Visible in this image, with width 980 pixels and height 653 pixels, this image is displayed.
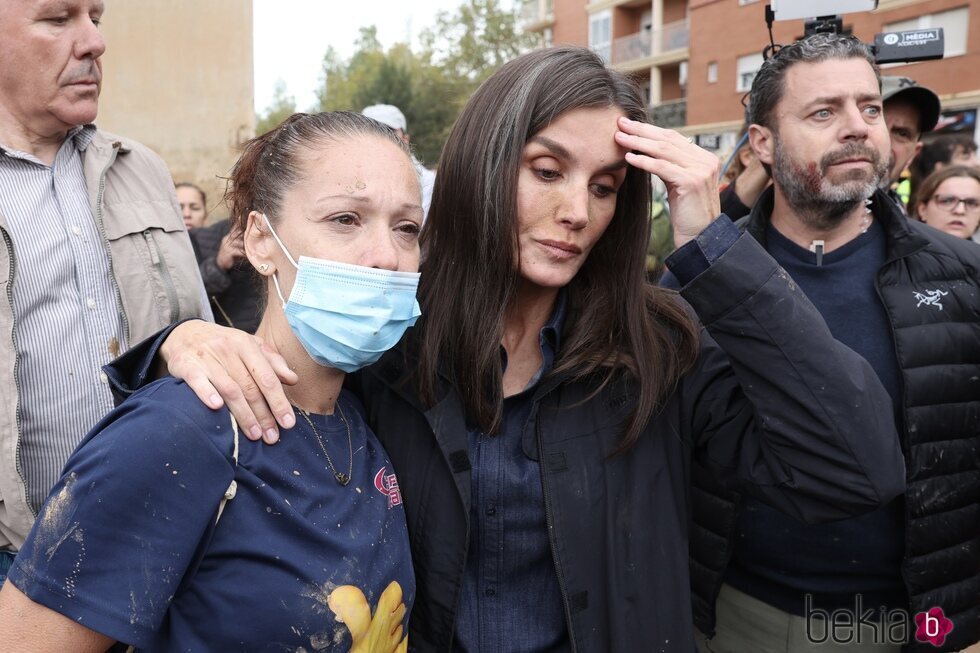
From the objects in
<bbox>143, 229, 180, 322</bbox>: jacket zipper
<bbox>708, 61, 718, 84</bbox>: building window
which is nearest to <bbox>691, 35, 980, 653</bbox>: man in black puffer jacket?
<bbox>143, 229, 180, 322</bbox>: jacket zipper

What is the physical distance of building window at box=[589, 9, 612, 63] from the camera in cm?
3362

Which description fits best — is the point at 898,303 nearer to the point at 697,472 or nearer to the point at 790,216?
the point at 790,216

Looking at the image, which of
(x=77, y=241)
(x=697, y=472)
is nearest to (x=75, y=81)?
(x=77, y=241)

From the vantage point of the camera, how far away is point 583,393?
6.19ft

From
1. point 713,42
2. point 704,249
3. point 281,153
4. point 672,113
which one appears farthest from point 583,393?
point 672,113

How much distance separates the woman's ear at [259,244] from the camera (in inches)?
70.1

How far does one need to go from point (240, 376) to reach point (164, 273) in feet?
4.08

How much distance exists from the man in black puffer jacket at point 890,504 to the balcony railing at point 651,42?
2856cm

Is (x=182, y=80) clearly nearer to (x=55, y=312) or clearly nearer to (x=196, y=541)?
(x=55, y=312)

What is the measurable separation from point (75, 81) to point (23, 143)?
0.25 metres

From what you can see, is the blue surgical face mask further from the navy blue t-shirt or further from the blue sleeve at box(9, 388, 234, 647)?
the blue sleeve at box(9, 388, 234, 647)

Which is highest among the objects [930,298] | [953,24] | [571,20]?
[571,20]

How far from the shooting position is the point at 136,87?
25.4 ft

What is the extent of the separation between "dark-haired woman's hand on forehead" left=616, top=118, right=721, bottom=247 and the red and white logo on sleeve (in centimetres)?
88
